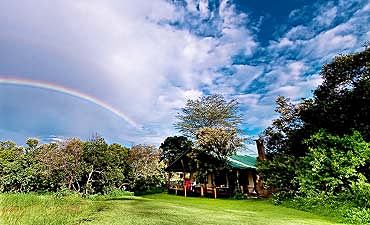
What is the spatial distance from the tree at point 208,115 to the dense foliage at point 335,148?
21394 mm

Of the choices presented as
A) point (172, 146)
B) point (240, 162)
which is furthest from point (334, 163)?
point (172, 146)

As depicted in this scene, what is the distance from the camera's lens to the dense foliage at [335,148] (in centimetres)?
1473

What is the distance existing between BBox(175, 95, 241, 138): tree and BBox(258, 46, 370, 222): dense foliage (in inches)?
842

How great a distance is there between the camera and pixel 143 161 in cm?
3145

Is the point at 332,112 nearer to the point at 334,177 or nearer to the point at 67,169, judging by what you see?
the point at 334,177

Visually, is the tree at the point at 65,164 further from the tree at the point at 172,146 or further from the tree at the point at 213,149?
the tree at the point at 172,146

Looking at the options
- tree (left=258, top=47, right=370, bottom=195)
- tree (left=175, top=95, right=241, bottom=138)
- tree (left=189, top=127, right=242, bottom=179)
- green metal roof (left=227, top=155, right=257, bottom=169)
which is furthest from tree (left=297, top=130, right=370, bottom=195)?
tree (left=175, top=95, right=241, bottom=138)

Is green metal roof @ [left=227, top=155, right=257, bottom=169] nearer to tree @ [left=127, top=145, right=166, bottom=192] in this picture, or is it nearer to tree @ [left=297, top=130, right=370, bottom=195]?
tree @ [left=127, top=145, right=166, bottom=192]

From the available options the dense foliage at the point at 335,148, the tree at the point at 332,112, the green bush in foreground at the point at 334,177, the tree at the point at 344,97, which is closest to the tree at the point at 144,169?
the tree at the point at 332,112

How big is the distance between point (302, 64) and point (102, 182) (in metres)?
16.9

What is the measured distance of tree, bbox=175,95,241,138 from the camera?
4106cm

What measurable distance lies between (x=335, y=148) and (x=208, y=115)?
26013 millimetres

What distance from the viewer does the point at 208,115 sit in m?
41.3

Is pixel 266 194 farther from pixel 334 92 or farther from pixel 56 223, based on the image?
pixel 56 223
